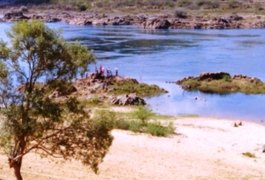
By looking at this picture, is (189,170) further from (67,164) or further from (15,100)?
(15,100)

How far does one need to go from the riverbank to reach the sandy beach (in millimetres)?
74656

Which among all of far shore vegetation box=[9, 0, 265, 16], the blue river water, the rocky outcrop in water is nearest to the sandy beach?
the blue river water

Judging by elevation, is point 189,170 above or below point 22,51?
below

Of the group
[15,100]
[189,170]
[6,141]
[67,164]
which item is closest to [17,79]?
[15,100]

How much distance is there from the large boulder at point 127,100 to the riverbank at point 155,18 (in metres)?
62.0

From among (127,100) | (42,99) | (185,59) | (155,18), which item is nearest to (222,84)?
(127,100)

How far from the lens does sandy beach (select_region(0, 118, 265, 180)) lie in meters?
23.7

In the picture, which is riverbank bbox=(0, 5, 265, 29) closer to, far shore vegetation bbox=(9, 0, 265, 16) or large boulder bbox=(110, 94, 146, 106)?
far shore vegetation bbox=(9, 0, 265, 16)

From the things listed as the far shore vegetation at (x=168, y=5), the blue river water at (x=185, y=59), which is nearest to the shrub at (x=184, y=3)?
the far shore vegetation at (x=168, y=5)

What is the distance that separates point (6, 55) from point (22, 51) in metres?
0.44

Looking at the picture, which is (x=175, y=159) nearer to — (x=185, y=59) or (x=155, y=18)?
(x=185, y=59)

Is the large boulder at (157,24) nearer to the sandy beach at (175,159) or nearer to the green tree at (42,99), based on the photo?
the sandy beach at (175,159)

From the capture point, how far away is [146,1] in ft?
512

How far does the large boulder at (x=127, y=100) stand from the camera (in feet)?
144
